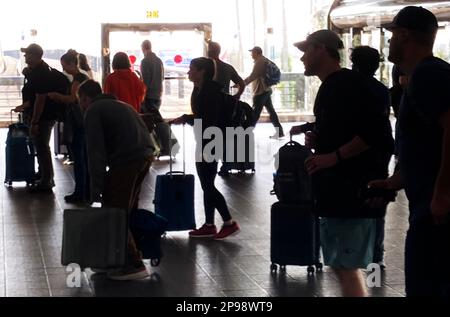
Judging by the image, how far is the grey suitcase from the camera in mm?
6484

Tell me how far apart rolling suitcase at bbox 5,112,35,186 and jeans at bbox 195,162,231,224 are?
12.5 ft

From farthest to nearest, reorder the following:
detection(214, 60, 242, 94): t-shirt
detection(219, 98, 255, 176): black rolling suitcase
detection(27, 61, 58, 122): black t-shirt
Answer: detection(214, 60, 242, 94): t-shirt → detection(219, 98, 255, 176): black rolling suitcase → detection(27, 61, 58, 122): black t-shirt

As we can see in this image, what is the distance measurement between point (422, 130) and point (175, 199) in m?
4.67

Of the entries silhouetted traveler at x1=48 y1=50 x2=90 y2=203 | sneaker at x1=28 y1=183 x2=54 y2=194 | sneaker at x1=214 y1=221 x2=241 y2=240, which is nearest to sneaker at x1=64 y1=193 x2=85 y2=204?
silhouetted traveler at x1=48 y1=50 x2=90 y2=203

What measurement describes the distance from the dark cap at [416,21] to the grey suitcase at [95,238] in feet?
9.82

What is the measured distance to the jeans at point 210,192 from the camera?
821 cm

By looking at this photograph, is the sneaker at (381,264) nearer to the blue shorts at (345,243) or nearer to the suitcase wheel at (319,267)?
the suitcase wheel at (319,267)

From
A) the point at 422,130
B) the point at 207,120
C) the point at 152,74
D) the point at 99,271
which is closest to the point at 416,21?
the point at 422,130

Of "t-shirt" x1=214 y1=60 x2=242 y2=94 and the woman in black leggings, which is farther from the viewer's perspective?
"t-shirt" x1=214 y1=60 x2=242 y2=94

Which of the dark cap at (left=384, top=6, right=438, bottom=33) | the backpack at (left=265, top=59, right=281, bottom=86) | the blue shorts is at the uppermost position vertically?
the dark cap at (left=384, top=6, right=438, bottom=33)

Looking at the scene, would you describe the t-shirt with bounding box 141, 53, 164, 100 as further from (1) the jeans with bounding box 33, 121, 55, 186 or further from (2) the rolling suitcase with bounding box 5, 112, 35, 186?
(1) the jeans with bounding box 33, 121, 55, 186

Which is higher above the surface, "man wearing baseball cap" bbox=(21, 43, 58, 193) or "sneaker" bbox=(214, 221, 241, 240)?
"man wearing baseball cap" bbox=(21, 43, 58, 193)
